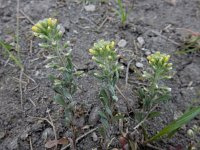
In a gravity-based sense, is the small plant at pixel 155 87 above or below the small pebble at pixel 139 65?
above

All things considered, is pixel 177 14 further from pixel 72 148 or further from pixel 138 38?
pixel 72 148

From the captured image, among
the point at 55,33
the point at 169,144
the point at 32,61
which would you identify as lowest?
the point at 169,144

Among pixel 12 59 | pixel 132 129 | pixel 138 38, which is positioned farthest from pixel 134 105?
pixel 12 59

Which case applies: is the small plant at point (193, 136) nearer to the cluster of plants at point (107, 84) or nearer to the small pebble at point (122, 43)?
the cluster of plants at point (107, 84)

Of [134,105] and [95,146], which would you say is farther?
[134,105]

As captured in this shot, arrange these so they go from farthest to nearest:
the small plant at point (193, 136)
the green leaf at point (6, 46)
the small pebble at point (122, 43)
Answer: the small pebble at point (122, 43), the green leaf at point (6, 46), the small plant at point (193, 136)

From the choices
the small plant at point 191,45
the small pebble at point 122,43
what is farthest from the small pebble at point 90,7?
the small plant at point 191,45

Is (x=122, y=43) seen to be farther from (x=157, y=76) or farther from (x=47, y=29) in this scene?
(x=47, y=29)
